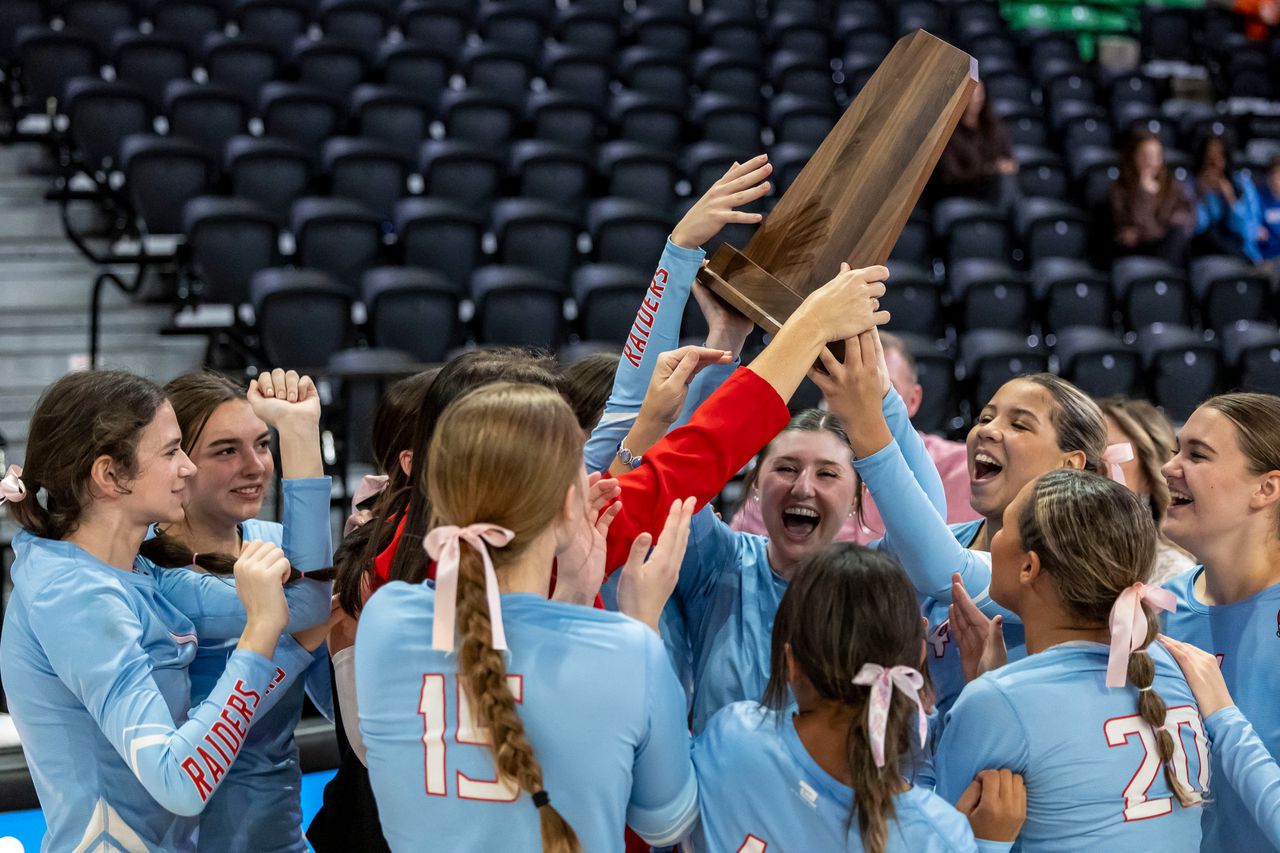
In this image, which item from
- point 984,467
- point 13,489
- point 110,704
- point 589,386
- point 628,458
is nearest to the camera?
point 110,704

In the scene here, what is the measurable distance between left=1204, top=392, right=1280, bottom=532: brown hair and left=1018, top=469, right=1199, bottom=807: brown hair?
51 centimetres

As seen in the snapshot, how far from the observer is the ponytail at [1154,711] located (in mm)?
1833

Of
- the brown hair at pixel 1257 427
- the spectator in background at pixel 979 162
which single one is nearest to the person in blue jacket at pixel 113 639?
the brown hair at pixel 1257 427

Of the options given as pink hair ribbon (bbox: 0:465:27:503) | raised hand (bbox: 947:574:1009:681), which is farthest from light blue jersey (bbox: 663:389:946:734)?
pink hair ribbon (bbox: 0:465:27:503)

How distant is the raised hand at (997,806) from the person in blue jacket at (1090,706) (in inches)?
1.0

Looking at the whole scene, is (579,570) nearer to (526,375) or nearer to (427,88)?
(526,375)

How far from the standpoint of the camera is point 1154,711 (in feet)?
6.01

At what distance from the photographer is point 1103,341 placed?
255 inches

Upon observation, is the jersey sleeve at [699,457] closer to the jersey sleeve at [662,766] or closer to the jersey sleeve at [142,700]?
the jersey sleeve at [662,766]

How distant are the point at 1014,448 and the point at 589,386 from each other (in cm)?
85

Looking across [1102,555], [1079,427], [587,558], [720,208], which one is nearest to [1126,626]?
[1102,555]

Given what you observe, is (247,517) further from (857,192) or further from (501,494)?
(857,192)

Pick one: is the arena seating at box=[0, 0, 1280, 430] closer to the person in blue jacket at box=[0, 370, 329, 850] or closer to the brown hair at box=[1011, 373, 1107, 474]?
the brown hair at box=[1011, 373, 1107, 474]

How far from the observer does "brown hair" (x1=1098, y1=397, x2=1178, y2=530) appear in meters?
3.36
